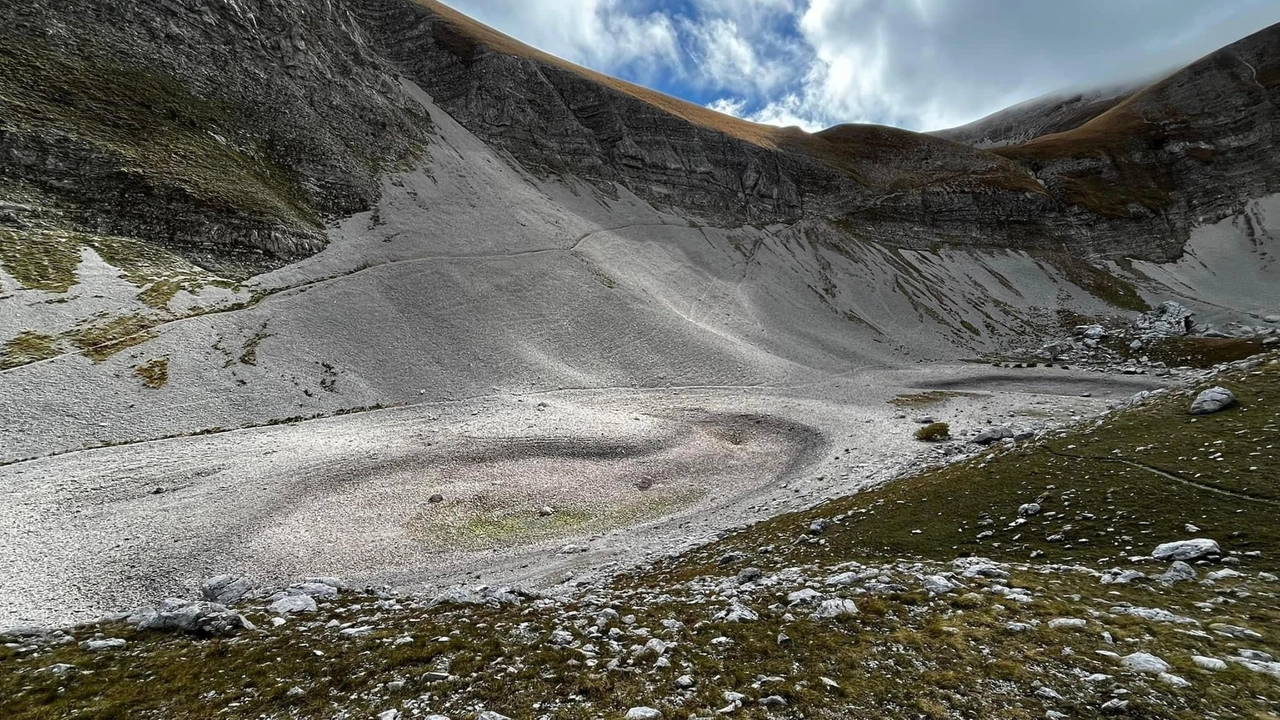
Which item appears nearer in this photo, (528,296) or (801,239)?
(528,296)

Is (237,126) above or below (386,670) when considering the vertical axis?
above

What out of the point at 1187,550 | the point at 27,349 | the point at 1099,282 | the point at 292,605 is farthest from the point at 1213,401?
the point at 1099,282

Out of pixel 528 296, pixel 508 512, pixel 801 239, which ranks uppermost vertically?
pixel 801 239

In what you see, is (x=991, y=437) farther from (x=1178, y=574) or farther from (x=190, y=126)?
(x=190, y=126)

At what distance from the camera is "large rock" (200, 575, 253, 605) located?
1452 cm

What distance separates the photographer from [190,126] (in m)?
49.3

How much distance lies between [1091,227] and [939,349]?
64.5 meters

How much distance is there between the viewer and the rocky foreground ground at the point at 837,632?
7.26 m

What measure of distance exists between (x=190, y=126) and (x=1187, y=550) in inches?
2899

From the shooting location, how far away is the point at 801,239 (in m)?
88.5

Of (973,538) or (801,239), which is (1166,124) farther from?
(973,538)

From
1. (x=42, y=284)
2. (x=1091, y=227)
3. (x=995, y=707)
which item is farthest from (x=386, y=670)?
(x=1091, y=227)

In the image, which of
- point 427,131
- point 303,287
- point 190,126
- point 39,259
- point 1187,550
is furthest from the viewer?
point 427,131

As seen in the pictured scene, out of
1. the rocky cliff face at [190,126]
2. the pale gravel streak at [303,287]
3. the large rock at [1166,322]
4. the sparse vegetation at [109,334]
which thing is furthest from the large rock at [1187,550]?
the large rock at [1166,322]
